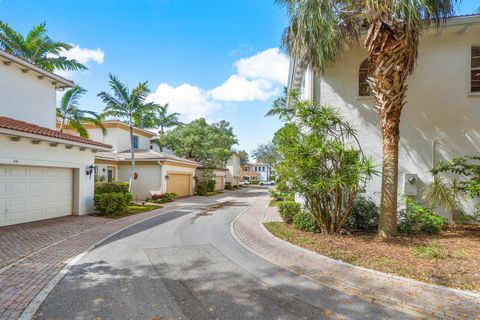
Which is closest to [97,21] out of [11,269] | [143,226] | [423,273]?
[143,226]

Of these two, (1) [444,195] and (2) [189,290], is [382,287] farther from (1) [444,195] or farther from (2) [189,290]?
(1) [444,195]

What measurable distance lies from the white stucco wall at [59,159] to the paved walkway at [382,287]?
31.7ft

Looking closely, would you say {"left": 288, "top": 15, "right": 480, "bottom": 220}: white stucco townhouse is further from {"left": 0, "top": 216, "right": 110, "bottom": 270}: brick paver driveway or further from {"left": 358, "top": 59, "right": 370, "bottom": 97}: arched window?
{"left": 0, "top": 216, "right": 110, "bottom": 270}: brick paver driveway

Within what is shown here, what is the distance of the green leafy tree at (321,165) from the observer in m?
8.05

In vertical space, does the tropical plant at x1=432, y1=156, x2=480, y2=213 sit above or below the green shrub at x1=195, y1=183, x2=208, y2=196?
above

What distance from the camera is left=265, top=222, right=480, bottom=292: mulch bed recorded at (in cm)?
548

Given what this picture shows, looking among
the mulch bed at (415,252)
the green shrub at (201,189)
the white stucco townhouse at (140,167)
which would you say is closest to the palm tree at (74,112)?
the white stucco townhouse at (140,167)

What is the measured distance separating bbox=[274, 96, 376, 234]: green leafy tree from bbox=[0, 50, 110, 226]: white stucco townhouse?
974 cm

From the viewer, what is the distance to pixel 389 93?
8086 mm

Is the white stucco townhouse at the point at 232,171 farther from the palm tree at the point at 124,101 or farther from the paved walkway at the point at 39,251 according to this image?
the paved walkway at the point at 39,251

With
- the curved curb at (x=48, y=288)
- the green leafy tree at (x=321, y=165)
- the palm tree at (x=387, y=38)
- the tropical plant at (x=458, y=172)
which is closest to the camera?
the curved curb at (x=48, y=288)

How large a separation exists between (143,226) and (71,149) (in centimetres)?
548

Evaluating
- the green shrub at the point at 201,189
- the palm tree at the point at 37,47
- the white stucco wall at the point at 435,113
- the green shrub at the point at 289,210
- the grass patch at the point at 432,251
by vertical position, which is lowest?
the green shrub at the point at 201,189

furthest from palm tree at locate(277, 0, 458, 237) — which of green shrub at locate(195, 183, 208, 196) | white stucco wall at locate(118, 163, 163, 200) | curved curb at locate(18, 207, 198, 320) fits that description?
green shrub at locate(195, 183, 208, 196)
